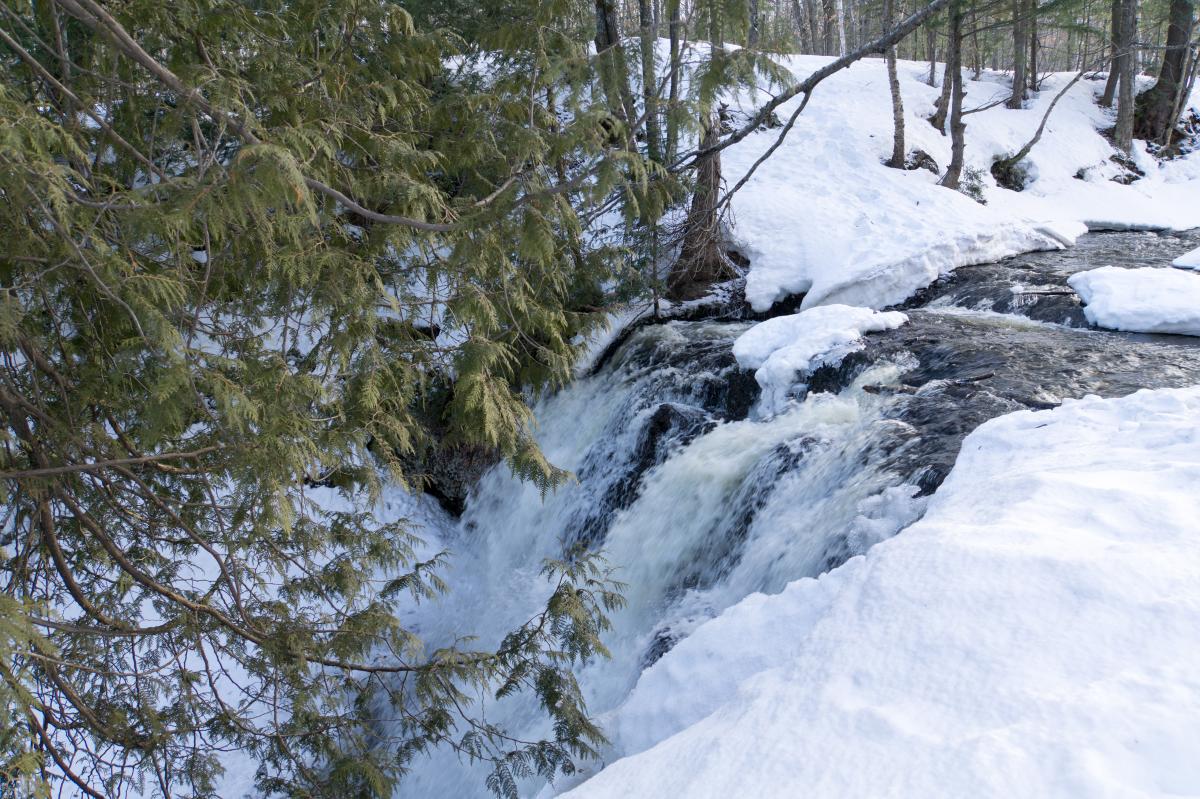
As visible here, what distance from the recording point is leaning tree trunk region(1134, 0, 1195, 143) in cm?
1673

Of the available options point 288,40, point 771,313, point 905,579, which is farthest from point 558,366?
point 771,313

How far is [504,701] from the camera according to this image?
18.5ft

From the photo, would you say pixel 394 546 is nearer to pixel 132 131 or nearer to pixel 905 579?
pixel 132 131

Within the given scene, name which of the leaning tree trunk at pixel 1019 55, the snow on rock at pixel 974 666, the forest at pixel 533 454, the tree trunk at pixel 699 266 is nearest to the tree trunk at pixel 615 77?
the forest at pixel 533 454

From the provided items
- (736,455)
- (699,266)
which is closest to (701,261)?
(699,266)

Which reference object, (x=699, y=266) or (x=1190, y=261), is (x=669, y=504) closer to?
(x=699, y=266)

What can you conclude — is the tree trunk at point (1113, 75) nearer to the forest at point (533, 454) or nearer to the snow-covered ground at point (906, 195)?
the snow-covered ground at point (906, 195)

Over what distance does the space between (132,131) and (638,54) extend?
2.98 meters

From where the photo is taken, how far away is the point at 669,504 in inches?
238

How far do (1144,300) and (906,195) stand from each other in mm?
4897

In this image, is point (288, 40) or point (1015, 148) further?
point (1015, 148)

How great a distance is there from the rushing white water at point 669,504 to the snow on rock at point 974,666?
1.12 meters

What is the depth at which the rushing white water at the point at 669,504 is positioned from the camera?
15.7ft

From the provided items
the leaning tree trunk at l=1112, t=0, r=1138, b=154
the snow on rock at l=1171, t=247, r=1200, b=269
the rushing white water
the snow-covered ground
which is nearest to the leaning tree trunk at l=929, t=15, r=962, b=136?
the snow-covered ground
